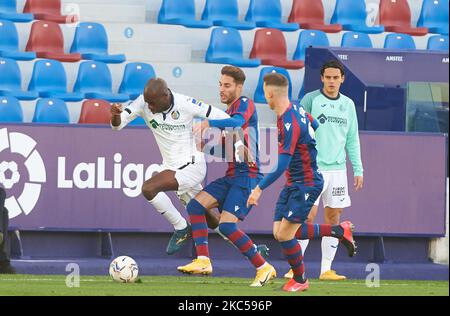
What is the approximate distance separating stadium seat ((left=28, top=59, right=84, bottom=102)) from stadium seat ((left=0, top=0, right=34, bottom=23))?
96 cm

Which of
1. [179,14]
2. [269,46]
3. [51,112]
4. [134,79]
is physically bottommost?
[51,112]

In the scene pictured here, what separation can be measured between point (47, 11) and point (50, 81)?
151cm

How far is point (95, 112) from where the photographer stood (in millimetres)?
14656

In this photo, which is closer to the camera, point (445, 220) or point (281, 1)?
point (445, 220)

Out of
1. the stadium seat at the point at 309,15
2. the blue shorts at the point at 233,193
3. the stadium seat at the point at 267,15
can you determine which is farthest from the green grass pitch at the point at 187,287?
the stadium seat at the point at 309,15

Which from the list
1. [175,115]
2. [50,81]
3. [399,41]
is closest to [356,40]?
[399,41]

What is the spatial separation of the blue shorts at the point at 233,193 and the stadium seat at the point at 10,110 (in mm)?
3922

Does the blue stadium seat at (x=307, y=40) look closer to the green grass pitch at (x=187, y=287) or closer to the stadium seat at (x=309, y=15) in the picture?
the stadium seat at (x=309, y=15)

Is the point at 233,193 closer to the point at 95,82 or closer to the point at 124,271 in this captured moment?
the point at 124,271
